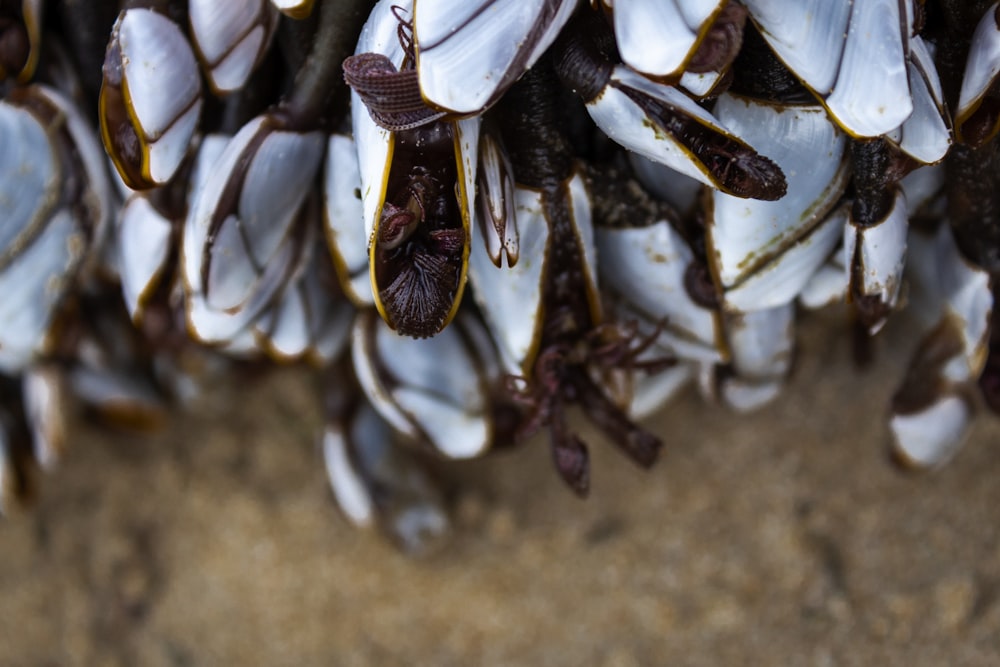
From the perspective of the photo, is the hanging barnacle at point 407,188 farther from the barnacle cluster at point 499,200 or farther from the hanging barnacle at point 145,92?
the hanging barnacle at point 145,92

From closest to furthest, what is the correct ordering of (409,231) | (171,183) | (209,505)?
(409,231) < (171,183) < (209,505)

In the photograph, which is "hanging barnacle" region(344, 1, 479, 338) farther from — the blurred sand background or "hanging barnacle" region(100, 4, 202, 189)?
the blurred sand background

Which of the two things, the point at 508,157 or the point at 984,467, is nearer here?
the point at 508,157

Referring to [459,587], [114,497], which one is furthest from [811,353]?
[114,497]

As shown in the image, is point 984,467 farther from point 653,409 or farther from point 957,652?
point 653,409

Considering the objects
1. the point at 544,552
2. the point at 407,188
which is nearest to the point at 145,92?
the point at 407,188

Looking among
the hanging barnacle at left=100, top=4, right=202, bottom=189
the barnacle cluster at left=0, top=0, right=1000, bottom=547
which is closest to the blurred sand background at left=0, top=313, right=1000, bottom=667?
the barnacle cluster at left=0, top=0, right=1000, bottom=547
